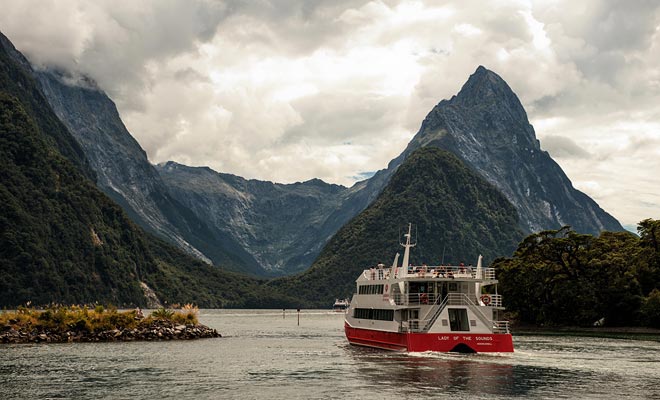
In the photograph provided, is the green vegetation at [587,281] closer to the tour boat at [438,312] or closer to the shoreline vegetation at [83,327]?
the tour boat at [438,312]

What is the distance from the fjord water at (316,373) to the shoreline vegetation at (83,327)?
21.7 feet

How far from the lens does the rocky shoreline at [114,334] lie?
10406 centimetres

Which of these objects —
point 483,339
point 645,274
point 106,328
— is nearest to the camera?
point 483,339

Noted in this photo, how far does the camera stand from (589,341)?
117 m

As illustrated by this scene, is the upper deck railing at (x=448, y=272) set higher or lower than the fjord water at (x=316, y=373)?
higher

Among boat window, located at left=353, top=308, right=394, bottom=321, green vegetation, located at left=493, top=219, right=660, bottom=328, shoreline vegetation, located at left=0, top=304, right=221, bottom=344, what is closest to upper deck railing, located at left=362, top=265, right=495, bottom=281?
boat window, located at left=353, top=308, right=394, bottom=321

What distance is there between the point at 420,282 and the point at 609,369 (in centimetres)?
2236

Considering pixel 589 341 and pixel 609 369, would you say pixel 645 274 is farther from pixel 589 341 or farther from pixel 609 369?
pixel 609 369

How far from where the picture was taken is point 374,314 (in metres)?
95.9

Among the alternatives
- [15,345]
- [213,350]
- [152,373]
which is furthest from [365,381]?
[15,345]

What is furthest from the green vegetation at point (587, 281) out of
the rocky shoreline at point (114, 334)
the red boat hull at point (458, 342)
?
the rocky shoreline at point (114, 334)

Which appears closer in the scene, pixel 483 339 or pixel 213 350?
pixel 483 339

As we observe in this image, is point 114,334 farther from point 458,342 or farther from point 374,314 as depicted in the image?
point 458,342

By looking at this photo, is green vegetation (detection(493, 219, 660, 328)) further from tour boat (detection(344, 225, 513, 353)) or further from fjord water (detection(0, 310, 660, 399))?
tour boat (detection(344, 225, 513, 353))
